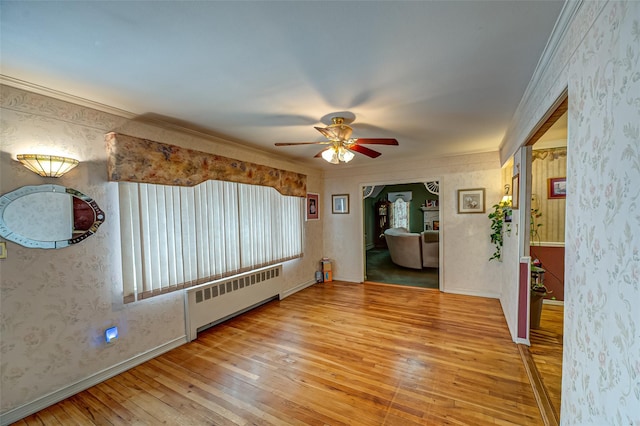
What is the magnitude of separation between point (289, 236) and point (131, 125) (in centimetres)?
276

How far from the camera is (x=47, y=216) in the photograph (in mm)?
1945

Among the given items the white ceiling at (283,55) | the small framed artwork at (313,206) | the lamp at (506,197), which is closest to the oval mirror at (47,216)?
the white ceiling at (283,55)

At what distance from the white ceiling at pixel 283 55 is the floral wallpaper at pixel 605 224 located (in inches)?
20.0

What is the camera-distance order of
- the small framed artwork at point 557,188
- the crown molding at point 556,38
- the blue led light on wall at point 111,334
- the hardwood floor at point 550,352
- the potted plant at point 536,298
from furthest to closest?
the small framed artwork at point 557,188 < the potted plant at point 536,298 < the blue led light on wall at point 111,334 < the hardwood floor at point 550,352 < the crown molding at point 556,38

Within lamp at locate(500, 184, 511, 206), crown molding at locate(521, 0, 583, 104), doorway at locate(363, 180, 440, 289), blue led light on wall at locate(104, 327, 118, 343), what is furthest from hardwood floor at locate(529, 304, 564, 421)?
blue led light on wall at locate(104, 327, 118, 343)

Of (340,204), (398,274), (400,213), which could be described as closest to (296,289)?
(340,204)

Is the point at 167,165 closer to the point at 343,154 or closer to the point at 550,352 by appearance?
the point at 343,154

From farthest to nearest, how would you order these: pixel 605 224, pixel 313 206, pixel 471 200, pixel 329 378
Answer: pixel 313 206
pixel 471 200
pixel 329 378
pixel 605 224

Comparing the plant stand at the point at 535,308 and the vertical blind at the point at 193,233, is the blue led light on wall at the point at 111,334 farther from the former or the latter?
the plant stand at the point at 535,308

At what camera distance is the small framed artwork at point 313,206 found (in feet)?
16.6

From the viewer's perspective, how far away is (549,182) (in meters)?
3.72

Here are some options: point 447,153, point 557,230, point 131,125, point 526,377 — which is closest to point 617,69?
point 526,377

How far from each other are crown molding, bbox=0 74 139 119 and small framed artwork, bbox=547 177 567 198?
534 cm

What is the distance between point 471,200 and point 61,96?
5072mm
